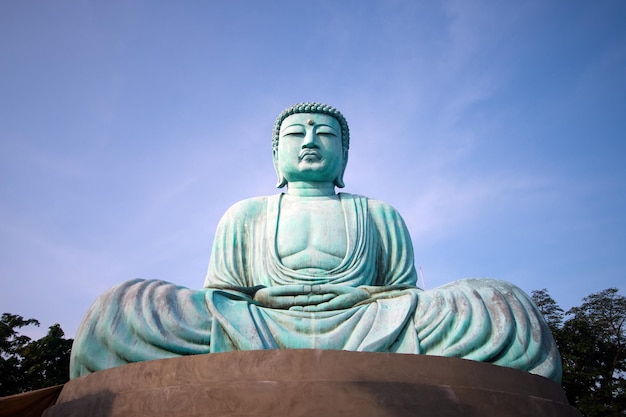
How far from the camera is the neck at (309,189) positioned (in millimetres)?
6703

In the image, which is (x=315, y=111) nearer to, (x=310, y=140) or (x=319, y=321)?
(x=310, y=140)

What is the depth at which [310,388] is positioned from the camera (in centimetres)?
335

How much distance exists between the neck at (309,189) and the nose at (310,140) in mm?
446

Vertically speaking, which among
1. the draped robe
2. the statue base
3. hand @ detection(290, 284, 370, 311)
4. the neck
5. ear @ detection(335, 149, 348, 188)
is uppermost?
ear @ detection(335, 149, 348, 188)

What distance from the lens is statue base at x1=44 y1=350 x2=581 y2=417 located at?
10.9ft

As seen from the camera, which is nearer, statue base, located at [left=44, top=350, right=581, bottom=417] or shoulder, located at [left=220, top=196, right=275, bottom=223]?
statue base, located at [left=44, top=350, right=581, bottom=417]

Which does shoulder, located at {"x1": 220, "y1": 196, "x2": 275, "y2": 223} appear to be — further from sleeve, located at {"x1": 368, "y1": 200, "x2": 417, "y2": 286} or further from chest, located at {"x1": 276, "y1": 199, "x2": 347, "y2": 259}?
sleeve, located at {"x1": 368, "y1": 200, "x2": 417, "y2": 286}

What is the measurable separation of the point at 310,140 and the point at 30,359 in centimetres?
982

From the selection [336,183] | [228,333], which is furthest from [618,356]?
[228,333]

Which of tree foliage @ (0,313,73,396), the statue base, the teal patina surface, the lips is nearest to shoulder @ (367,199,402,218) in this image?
the lips

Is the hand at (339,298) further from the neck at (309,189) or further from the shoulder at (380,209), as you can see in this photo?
the neck at (309,189)

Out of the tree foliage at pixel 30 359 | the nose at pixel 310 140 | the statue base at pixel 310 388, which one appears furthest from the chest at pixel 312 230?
the tree foliage at pixel 30 359

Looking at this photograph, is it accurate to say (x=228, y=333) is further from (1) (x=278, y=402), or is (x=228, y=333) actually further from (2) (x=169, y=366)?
(1) (x=278, y=402)

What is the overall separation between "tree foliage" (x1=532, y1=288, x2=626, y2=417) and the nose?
12512 millimetres
